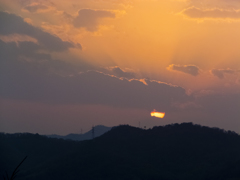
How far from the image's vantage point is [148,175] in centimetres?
19812

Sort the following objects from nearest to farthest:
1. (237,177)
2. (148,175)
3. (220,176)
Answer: (237,177)
(220,176)
(148,175)

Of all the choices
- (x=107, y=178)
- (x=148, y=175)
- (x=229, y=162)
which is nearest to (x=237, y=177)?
(x=229, y=162)

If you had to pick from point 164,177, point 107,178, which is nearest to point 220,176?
point 164,177

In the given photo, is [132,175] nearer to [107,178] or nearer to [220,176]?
[107,178]

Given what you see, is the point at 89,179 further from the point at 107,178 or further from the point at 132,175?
the point at 132,175

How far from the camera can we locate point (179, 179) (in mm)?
199000

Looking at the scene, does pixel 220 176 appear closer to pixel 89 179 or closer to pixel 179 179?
pixel 179 179

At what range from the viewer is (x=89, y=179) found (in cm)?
19975

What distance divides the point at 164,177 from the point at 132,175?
1773 centimetres

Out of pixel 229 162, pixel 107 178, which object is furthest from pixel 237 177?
pixel 107 178

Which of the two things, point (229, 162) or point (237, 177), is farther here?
point (229, 162)

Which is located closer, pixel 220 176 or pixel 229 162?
pixel 220 176

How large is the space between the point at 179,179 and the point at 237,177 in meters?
39.3

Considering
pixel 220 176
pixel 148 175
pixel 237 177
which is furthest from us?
pixel 148 175
